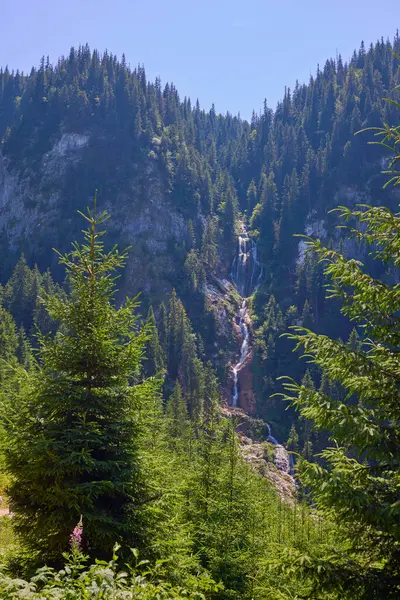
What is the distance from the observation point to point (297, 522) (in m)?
19.6

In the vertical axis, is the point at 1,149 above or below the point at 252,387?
above

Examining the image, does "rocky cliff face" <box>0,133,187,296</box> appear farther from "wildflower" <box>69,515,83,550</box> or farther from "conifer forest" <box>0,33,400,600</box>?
"wildflower" <box>69,515,83,550</box>

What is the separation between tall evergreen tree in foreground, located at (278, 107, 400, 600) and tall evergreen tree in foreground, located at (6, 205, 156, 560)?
11.5 feet

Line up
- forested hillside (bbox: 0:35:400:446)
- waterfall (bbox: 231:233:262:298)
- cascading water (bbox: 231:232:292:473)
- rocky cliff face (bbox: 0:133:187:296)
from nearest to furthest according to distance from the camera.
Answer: cascading water (bbox: 231:232:292:473)
forested hillside (bbox: 0:35:400:446)
rocky cliff face (bbox: 0:133:187:296)
waterfall (bbox: 231:233:262:298)

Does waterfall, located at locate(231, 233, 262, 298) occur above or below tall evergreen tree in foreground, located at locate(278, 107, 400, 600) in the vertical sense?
above

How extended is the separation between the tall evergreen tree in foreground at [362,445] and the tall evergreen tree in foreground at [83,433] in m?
3.52

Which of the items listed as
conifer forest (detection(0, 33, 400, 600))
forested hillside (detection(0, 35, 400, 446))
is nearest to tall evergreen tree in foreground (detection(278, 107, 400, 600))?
conifer forest (detection(0, 33, 400, 600))

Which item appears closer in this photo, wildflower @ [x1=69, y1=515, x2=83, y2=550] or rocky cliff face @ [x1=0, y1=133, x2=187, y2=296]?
wildflower @ [x1=69, y1=515, x2=83, y2=550]

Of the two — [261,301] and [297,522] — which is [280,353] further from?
[297,522]

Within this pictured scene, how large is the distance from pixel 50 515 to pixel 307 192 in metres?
141

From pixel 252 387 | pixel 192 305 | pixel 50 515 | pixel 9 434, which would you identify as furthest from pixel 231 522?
pixel 192 305

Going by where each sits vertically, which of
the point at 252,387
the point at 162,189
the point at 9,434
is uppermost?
the point at 162,189

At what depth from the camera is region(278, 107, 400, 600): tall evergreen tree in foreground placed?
5910mm

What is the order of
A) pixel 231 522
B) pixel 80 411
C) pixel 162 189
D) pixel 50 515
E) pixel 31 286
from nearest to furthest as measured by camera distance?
pixel 50 515 → pixel 80 411 → pixel 231 522 → pixel 31 286 → pixel 162 189
